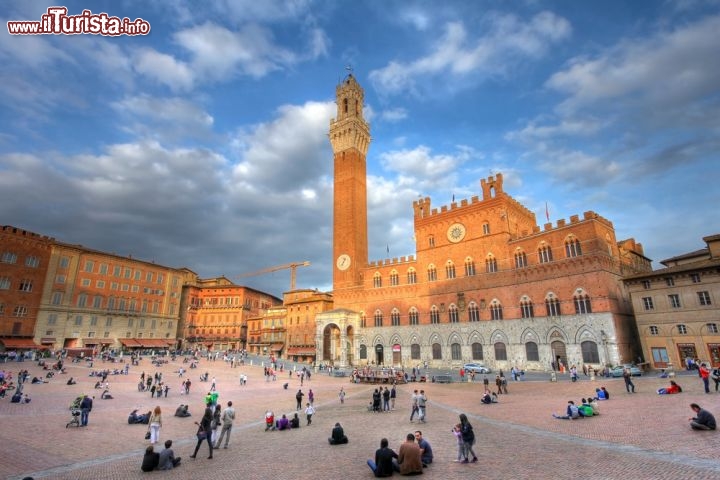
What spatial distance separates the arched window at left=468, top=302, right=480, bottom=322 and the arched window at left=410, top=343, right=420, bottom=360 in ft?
29.1

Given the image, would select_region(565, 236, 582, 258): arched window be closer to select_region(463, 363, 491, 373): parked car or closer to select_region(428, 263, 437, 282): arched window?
select_region(463, 363, 491, 373): parked car

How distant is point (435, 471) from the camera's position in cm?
1045

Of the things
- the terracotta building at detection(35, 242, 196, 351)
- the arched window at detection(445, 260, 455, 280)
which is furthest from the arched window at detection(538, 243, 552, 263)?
the terracotta building at detection(35, 242, 196, 351)

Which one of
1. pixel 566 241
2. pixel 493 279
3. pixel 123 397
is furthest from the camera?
pixel 493 279

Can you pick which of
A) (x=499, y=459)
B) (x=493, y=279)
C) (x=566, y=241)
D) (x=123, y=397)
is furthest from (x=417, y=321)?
(x=499, y=459)

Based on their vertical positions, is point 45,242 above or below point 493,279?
above

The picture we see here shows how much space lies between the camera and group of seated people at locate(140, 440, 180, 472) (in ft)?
36.0

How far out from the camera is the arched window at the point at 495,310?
43.7 metres

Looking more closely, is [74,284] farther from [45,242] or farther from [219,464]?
[219,464]

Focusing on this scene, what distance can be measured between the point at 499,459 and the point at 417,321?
133ft

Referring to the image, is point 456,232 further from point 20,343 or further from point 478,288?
point 20,343

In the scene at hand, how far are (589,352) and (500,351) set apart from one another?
936 centimetres

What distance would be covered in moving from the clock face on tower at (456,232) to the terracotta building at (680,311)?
18.6 m

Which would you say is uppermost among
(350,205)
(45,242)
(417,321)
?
(350,205)
